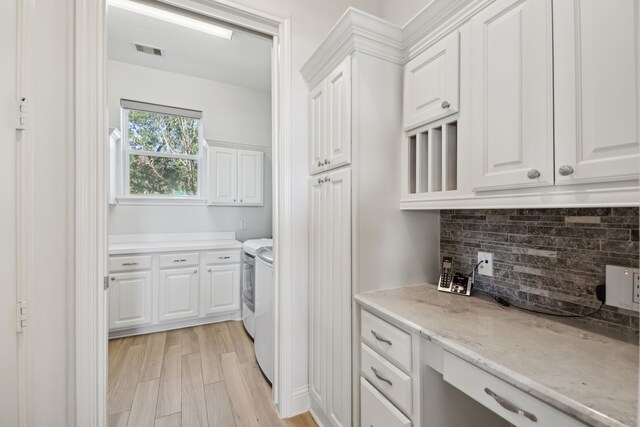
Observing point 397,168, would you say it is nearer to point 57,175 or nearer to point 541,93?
point 541,93

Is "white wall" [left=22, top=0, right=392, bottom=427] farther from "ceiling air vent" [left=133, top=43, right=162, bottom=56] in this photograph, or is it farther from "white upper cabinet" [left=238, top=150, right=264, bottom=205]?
"white upper cabinet" [left=238, top=150, right=264, bottom=205]

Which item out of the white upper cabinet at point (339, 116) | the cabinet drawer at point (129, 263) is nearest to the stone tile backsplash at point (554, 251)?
the white upper cabinet at point (339, 116)

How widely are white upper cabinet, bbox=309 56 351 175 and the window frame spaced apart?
2.25 meters

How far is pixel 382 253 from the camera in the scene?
4.54 feet

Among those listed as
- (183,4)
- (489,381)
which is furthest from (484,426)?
(183,4)

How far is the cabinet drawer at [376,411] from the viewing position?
3.45 ft

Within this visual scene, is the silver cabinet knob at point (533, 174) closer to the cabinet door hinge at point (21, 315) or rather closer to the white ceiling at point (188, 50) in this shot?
the cabinet door hinge at point (21, 315)

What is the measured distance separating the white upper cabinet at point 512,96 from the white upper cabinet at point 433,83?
8 cm

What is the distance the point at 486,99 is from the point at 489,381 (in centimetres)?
98

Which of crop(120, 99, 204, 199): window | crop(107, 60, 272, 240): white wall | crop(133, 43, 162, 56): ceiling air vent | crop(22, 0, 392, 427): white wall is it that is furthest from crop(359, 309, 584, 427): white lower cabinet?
crop(133, 43, 162, 56): ceiling air vent

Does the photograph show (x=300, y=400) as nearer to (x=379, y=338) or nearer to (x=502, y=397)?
(x=379, y=338)

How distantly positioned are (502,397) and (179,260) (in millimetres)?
3013

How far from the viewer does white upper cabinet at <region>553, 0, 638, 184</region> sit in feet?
2.29

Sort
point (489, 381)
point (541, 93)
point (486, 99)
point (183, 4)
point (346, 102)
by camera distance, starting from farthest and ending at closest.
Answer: point (183, 4) < point (346, 102) < point (486, 99) < point (541, 93) < point (489, 381)
